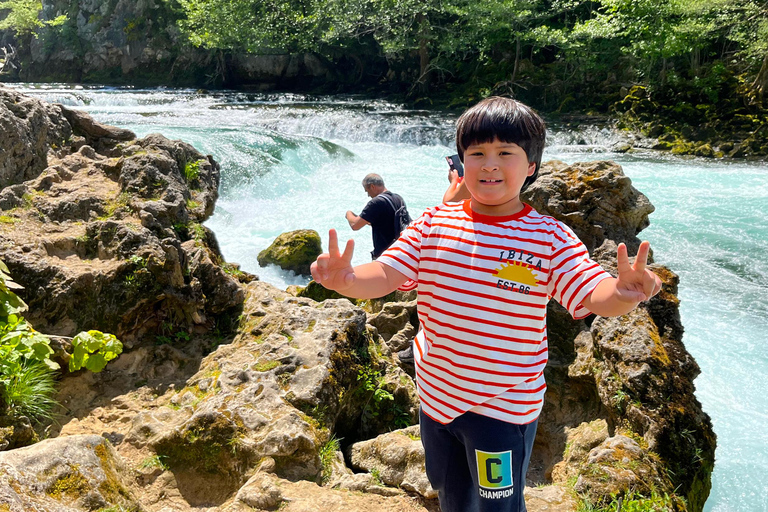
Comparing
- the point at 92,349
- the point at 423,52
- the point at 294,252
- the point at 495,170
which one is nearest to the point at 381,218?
the point at 92,349

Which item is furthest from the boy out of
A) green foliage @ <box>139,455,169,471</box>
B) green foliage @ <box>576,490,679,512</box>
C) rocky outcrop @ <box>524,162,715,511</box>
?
green foliage @ <box>139,455,169,471</box>

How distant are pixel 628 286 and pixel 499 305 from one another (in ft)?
1.08

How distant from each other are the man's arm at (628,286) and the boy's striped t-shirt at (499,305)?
62 mm

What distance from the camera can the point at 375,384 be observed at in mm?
3199

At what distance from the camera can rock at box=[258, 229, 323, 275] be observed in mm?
7090

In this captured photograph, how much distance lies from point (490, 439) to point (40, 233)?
3.16 m

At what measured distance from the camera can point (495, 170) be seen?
4.97ft

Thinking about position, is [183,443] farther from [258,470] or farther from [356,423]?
[356,423]

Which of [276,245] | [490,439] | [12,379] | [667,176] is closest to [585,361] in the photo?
Answer: [490,439]

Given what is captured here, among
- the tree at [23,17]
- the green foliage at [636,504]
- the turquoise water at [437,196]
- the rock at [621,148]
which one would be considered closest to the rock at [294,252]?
the turquoise water at [437,196]

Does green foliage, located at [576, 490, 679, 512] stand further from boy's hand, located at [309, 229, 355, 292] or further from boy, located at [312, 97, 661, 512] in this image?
boy's hand, located at [309, 229, 355, 292]

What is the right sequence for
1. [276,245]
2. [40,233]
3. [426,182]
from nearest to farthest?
[40,233], [276,245], [426,182]

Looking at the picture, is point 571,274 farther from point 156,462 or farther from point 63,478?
point 156,462

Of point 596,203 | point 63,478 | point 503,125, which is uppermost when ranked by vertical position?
point 503,125
